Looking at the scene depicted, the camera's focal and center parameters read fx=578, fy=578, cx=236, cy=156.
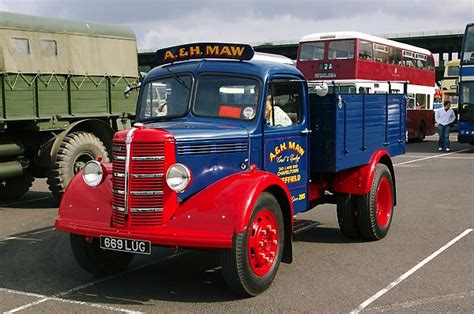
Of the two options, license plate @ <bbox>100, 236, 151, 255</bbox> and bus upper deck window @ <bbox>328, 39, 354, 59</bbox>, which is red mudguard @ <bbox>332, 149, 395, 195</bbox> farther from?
bus upper deck window @ <bbox>328, 39, 354, 59</bbox>

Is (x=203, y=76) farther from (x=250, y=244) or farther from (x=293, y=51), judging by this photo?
(x=293, y=51)

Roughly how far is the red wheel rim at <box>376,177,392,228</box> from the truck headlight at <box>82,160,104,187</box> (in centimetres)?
360

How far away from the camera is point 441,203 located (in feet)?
31.9

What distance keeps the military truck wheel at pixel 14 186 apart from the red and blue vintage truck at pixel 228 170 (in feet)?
16.3

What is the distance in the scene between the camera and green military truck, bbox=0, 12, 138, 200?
30.2 feet

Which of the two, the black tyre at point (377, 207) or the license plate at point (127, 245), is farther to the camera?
the black tyre at point (377, 207)

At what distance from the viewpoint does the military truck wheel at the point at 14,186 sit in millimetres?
10398

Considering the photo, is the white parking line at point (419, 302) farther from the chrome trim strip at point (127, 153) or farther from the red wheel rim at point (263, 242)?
the chrome trim strip at point (127, 153)

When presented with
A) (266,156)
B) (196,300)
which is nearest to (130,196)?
(196,300)

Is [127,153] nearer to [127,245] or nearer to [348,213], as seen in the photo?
[127,245]

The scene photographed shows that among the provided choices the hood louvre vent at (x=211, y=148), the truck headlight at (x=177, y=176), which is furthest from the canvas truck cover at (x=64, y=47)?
the truck headlight at (x=177, y=176)

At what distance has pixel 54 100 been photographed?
960 cm

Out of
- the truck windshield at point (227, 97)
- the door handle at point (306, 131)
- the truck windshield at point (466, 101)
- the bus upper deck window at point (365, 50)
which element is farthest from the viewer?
the bus upper deck window at point (365, 50)

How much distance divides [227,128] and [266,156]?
1.80 feet
